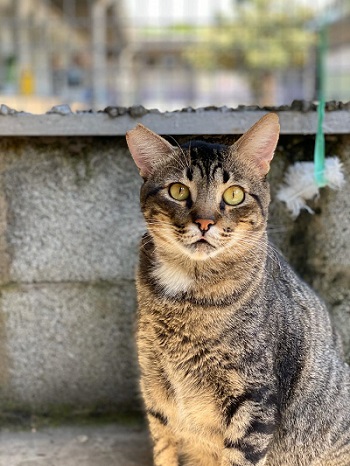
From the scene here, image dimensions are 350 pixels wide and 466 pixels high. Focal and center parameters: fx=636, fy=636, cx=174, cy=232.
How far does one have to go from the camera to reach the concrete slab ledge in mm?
2715

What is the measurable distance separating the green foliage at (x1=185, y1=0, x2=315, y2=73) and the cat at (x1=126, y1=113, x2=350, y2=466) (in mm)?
3840

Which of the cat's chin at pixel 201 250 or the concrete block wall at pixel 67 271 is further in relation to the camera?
the concrete block wall at pixel 67 271

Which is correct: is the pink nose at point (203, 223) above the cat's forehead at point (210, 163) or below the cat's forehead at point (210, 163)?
below

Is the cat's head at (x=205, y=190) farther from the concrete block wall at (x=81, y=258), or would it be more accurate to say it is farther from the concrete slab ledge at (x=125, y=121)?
the concrete block wall at (x=81, y=258)

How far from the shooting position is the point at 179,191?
2.27m

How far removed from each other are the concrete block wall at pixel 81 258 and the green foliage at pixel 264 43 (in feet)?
10.9

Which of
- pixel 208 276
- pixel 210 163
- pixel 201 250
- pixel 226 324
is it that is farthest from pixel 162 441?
pixel 210 163

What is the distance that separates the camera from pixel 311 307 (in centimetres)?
257

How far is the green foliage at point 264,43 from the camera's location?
6.58 metres

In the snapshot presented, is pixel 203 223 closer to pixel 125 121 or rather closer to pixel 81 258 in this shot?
pixel 125 121

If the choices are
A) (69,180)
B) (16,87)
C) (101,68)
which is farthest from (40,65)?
(69,180)

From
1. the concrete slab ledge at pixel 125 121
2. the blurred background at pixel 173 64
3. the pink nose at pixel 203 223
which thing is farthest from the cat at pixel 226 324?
the blurred background at pixel 173 64

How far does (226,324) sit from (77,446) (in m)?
1.10

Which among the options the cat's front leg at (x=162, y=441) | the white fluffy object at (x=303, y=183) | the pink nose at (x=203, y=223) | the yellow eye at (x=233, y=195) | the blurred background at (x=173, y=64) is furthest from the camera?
the blurred background at (x=173, y=64)
